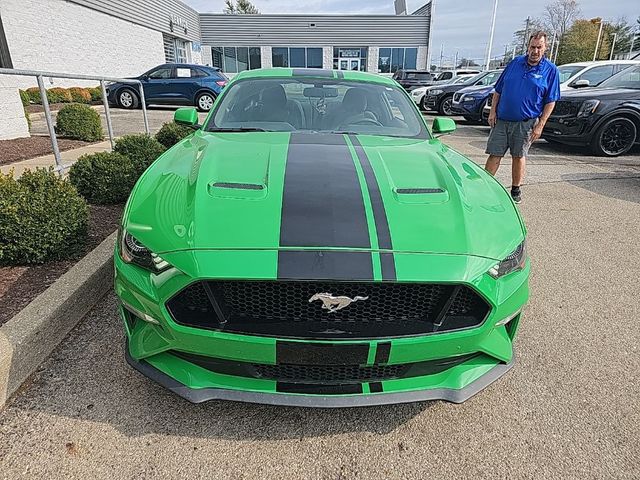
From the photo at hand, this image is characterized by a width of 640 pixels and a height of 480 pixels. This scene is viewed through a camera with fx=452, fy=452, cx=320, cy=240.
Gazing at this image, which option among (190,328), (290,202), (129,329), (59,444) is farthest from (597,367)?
(59,444)

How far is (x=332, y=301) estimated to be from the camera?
67.0 inches

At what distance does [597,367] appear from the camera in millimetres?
2502

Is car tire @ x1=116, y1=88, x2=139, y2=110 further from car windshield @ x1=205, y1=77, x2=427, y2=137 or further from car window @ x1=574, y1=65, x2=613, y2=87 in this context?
car windshield @ x1=205, y1=77, x2=427, y2=137

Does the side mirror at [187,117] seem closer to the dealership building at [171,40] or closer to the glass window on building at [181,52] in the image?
the dealership building at [171,40]

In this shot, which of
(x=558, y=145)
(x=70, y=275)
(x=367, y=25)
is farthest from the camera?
(x=367, y=25)

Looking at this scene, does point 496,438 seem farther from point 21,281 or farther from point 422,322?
point 21,281

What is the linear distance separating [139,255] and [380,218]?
3.35 ft

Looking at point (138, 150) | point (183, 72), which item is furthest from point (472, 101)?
point (138, 150)

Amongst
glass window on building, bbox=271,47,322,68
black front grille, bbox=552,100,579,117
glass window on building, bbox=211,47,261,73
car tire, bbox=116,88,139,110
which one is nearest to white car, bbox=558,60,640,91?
black front grille, bbox=552,100,579,117

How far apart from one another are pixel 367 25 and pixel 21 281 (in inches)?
1430

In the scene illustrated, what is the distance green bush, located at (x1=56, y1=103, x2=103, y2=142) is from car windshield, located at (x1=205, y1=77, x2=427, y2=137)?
5.78m

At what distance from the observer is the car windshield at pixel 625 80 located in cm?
870

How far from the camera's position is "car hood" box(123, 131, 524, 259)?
1810 mm

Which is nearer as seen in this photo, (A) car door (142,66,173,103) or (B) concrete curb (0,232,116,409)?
(B) concrete curb (0,232,116,409)
